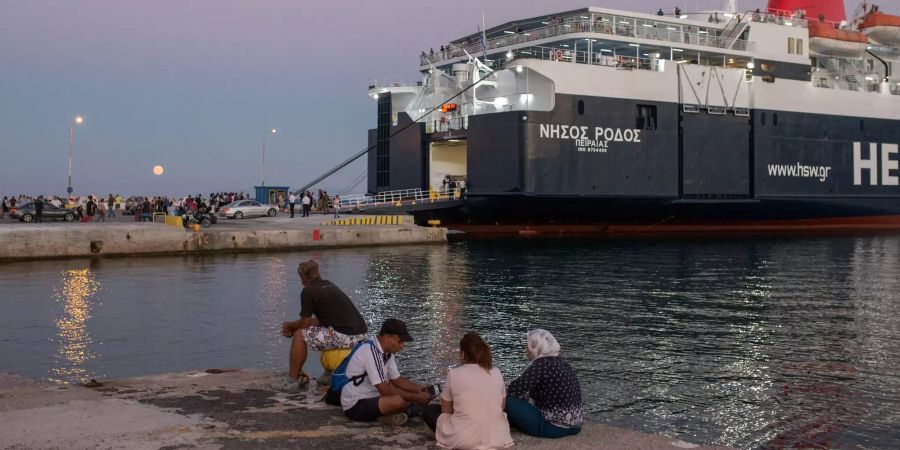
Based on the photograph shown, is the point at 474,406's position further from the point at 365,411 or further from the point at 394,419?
the point at 365,411

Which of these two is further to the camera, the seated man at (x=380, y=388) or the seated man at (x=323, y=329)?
the seated man at (x=323, y=329)

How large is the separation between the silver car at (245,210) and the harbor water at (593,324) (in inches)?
764

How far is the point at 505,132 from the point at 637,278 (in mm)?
A: 13779

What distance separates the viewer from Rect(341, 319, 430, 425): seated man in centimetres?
677

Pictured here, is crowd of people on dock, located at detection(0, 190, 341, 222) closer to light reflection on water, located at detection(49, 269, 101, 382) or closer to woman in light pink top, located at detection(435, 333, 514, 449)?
light reflection on water, located at detection(49, 269, 101, 382)

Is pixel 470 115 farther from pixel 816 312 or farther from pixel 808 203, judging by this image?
pixel 816 312

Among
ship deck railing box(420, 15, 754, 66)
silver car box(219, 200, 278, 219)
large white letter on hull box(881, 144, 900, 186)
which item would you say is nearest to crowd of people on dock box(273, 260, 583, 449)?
ship deck railing box(420, 15, 754, 66)

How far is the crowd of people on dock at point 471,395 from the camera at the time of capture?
6.12m

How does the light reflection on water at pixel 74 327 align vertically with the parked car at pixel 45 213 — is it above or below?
below

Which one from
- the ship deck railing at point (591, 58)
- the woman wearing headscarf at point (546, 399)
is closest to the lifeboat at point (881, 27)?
the ship deck railing at point (591, 58)

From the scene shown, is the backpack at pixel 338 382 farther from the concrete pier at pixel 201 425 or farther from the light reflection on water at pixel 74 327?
the light reflection on water at pixel 74 327

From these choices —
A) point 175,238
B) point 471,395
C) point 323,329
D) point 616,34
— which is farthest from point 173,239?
point 471,395

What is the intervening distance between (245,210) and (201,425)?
40.9 meters

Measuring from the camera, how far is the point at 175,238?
27609mm
